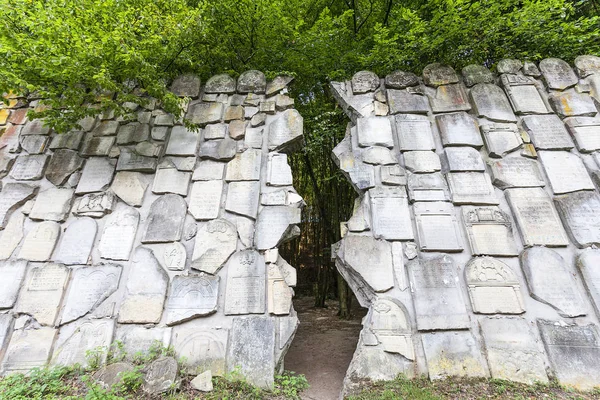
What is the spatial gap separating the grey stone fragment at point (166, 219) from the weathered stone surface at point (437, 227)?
2.21m

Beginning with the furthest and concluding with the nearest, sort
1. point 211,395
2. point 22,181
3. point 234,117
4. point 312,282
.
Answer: point 312,282 < point 234,117 < point 22,181 < point 211,395

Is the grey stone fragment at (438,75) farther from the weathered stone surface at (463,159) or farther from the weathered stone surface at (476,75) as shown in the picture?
the weathered stone surface at (463,159)

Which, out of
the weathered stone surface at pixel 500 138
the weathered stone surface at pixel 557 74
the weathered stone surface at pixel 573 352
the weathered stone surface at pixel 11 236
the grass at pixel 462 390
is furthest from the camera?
the weathered stone surface at pixel 557 74

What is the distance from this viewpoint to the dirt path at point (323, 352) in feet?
8.86

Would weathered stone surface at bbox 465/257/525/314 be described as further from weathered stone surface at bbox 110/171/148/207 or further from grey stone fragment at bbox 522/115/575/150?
weathered stone surface at bbox 110/171/148/207

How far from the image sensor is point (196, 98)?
12.7 ft

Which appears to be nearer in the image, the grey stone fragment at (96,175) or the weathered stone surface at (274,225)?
the weathered stone surface at (274,225)

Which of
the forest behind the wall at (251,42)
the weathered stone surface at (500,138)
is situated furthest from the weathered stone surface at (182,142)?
the weathered stone surface at (500,138)

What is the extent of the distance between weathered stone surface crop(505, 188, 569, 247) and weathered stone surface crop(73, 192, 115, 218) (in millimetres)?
3846

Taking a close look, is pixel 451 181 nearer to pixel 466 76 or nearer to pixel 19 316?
pixel 466 76

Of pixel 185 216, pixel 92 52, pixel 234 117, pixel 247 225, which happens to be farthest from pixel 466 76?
pixel 92 52

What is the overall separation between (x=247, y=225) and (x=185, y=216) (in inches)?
24.3

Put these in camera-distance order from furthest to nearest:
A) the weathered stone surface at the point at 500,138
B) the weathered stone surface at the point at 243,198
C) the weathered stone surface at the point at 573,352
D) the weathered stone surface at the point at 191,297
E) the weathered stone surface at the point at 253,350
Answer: the weathered stone surface at the point at 500,138 → the weathered stone surface at the point at 243,198 → the weathered stone surface at the point at 191,297 → the weathered stone surface at the point at 253,350 → the weathered stone surface at the point at 573,352

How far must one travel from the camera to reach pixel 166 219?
309cm
